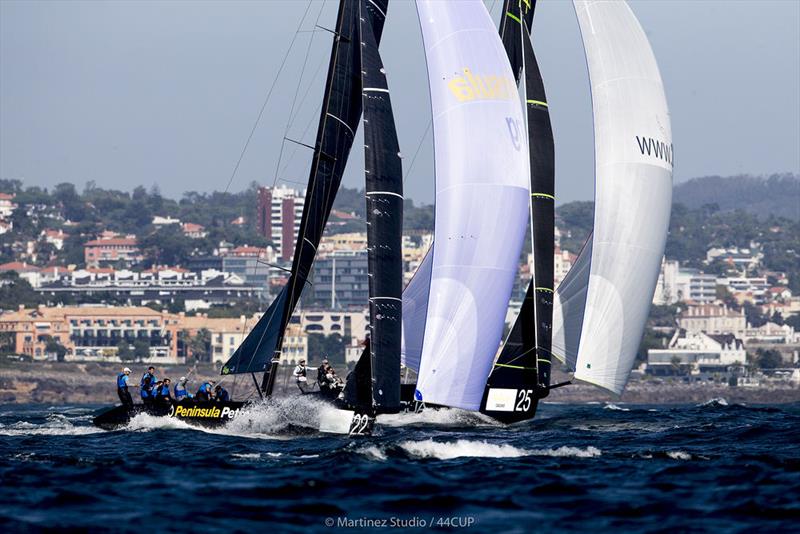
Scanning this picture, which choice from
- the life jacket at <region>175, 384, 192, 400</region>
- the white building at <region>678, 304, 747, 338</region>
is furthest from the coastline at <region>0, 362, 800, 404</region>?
the life jacket at <region>175, 384, 192, 400</region>

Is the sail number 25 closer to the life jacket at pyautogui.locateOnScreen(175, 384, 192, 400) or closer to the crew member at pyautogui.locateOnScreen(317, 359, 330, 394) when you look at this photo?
the crew member at pyautogui.locateOnScreen(317, 359, 330, 394)

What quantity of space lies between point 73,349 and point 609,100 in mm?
120568

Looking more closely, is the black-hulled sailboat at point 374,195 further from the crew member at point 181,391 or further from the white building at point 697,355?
the white building at point 697,355

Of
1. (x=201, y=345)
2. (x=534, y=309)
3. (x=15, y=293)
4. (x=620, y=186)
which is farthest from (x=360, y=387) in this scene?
(x=15, y=293)

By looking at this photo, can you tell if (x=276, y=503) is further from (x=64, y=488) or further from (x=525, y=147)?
(x=525, y=147)

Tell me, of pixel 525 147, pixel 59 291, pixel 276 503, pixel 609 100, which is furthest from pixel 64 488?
pixel 59 291

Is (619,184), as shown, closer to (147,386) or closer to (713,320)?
(147,386)

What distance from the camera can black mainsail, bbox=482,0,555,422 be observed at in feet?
101

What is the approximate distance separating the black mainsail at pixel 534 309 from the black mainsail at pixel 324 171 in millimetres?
3691

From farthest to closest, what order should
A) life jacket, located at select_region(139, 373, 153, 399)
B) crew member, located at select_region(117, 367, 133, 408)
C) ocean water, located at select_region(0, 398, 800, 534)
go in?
crew member, located at select_region(117, 367, 133, 408) → life jacket, located at select_region(139, 373, 153, 399) → ocean water, located at select_region(0, 398, 800, 534)

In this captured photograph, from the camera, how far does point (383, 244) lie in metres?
26.5

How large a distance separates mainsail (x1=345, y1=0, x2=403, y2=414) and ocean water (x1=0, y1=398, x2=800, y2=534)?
3.69 ft

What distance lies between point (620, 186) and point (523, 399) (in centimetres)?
483

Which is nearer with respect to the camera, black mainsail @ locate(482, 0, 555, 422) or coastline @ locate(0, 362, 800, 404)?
black mainsail @ locate(482, 0, 555, 422)
